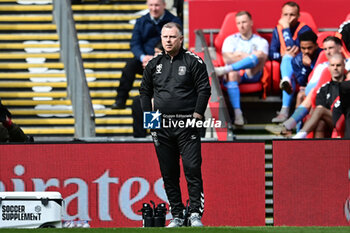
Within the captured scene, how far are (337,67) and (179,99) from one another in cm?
367

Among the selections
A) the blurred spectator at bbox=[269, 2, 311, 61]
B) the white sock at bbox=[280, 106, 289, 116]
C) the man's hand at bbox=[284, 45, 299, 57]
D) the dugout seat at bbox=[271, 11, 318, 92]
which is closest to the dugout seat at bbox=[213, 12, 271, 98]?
the dugout seat at bbox=[271, 11, 318, 92]

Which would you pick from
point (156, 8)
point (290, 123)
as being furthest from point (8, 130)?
point (290, 123)

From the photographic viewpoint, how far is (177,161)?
1116cm

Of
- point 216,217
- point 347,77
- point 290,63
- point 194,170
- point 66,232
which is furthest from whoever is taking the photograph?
point 290,63

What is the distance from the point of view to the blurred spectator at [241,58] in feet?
49.4

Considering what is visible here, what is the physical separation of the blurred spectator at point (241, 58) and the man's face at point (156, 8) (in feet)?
3.19

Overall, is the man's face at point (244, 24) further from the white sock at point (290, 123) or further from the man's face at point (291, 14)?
the white sock at point (290, 123)

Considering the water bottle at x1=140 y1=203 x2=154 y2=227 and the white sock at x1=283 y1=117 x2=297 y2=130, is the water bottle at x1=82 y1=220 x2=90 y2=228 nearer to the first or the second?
the water bottle at x1=140 y1=203 x2=154 y2=227

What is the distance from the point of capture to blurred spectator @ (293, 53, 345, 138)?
1377 centimetres

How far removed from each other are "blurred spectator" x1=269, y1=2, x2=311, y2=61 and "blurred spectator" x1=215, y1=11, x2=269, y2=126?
177 millimetres

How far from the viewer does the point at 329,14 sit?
17.1 meters

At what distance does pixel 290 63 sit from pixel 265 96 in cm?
74

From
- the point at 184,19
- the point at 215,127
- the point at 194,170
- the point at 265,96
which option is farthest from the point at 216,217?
the point at 184,19

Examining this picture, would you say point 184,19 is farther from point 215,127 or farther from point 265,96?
point 215,127
